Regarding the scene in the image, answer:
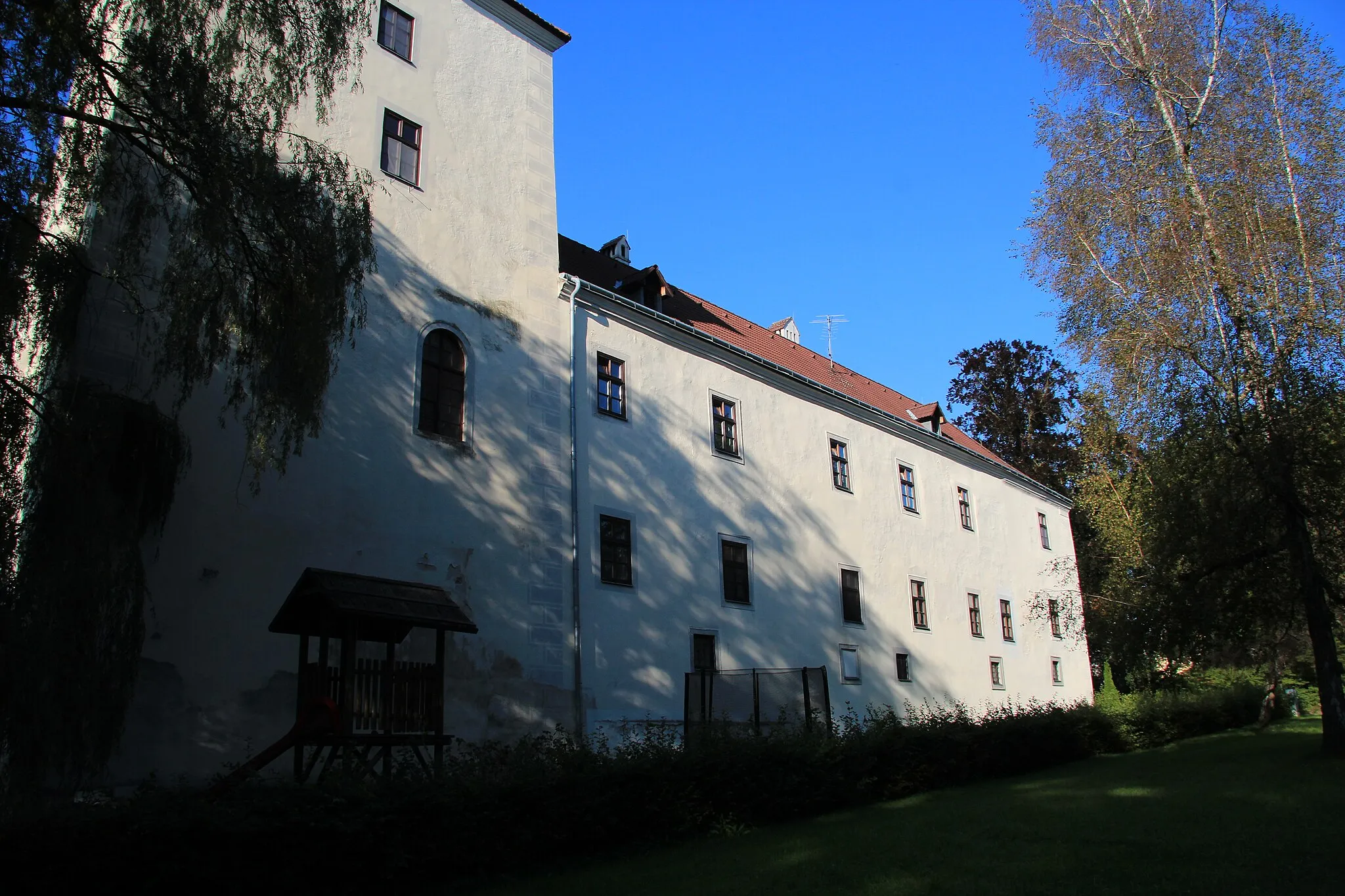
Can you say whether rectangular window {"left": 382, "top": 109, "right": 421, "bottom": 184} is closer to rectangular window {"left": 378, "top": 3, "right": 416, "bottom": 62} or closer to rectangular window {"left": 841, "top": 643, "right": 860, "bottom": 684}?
rectangular window {"left": 378, "top": 3, "right": 416, "bottom": 62}

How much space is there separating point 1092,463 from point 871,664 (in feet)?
32.9

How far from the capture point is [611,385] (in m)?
19.4

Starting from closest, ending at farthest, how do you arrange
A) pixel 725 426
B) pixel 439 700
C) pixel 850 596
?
pixel 439 700 → pixel 725 426 → pixel 850 596

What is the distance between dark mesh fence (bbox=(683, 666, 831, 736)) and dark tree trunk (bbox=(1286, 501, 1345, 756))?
26.8 feet

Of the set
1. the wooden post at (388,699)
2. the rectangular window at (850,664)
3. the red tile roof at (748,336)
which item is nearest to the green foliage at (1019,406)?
the red tile roof at (748,336)

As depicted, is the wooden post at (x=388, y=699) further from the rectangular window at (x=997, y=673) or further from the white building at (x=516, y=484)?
the rectangular window at (x=997, y=673)

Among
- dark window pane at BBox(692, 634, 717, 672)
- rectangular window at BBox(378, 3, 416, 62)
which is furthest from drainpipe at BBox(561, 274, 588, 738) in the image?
rectangular window at BBox(378, 3, 416, 62)

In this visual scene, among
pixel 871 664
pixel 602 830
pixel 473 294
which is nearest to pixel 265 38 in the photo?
pixel 473 294

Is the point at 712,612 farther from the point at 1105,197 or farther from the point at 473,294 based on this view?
the point at 1105,197

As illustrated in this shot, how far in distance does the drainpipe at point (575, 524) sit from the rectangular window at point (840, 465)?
9107 millimetres

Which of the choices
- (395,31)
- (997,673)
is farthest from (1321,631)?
(395,31)

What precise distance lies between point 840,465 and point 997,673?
378 inches

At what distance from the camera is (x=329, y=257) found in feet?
33.6

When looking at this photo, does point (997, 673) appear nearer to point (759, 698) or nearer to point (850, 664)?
point (850, 664)
